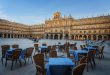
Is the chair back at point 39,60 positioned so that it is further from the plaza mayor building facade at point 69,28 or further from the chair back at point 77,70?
the plaza mayor building facade at point 69,28

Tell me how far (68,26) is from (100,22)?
17.6 metres

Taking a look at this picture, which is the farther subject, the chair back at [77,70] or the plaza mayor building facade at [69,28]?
the plaza mayor building facade at [69,28]

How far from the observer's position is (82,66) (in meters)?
3.06

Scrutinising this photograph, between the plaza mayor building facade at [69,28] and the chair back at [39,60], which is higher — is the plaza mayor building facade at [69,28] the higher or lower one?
the higher one

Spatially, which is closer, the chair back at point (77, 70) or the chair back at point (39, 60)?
the chair back at point (77, 70)

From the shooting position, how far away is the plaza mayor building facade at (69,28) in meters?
65.0

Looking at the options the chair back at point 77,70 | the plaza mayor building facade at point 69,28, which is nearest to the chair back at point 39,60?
the chair back at point 77,70

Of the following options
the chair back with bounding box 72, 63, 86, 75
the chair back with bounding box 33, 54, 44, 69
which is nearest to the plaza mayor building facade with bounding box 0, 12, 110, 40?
the chair back with bounding box 33, 54, 44, 69

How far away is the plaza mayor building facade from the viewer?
65.0 metres

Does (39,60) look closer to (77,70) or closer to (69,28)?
(77,70)

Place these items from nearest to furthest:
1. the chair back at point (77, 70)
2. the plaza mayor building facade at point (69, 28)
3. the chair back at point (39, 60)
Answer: the chair back at point (77, 70), the chair back at point (39, 60), the plaza mayor building facade at point (69, 28)

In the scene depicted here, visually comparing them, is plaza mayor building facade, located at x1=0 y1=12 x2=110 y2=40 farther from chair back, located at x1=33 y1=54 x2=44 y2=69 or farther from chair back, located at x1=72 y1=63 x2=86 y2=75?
chair back, located at x1=72 y1=63 x2=86 y2=75

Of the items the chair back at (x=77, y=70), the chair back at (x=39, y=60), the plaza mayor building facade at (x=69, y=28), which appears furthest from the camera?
the plaza mayor building facade at (x=69, y=28)

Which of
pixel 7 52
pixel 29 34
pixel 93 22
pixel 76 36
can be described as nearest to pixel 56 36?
pixel 76 36
